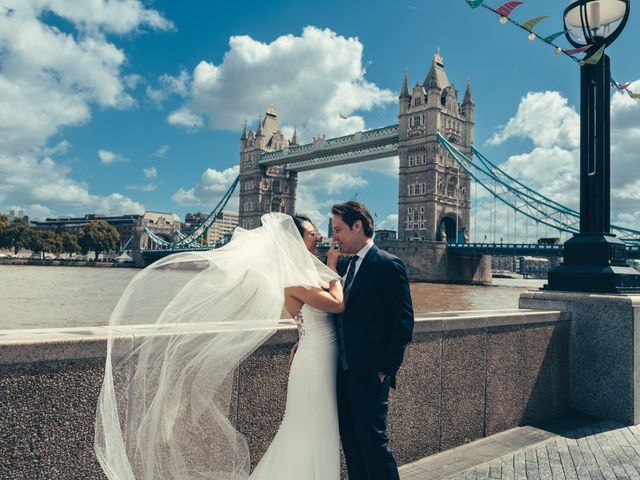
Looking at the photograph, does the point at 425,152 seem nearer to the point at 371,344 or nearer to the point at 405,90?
the point at 405,90

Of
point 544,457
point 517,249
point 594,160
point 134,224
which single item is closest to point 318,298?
point 544,457

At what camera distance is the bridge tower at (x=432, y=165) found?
53406 mm

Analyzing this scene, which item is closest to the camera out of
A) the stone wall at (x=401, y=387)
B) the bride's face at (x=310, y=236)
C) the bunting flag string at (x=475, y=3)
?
the stone wall at (x=401, y=387)

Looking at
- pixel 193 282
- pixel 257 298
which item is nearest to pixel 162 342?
pixel 193 282

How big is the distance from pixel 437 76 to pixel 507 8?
55121 millimetres

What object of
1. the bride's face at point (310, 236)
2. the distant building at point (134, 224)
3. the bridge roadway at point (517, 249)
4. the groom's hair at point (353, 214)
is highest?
the distant building at point (134, 224)

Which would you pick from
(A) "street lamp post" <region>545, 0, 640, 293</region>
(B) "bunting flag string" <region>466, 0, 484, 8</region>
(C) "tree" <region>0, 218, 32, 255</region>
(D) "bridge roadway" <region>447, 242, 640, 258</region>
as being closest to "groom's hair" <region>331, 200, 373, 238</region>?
(A) "street lamp post" <region>545, 0, 640, 293</region>

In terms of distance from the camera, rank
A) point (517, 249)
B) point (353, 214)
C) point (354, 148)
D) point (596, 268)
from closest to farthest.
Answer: point (353, 214)
point (596, 268)
point (517, 249)
point (354, 148)

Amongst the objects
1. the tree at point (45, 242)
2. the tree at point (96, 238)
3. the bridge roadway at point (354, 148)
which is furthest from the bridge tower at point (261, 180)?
the tree at point (45, 242)

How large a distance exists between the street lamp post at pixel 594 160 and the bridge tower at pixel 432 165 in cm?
4835

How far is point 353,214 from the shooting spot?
2.11 m

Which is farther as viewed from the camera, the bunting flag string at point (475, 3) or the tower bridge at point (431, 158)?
the tower bridge at point (431, 158)

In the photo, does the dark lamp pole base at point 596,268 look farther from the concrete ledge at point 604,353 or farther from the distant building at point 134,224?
the distant building at point 134,224

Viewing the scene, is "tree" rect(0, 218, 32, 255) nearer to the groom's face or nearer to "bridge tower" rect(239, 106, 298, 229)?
"bridge tower" rect(239, 106, 298, 229)
